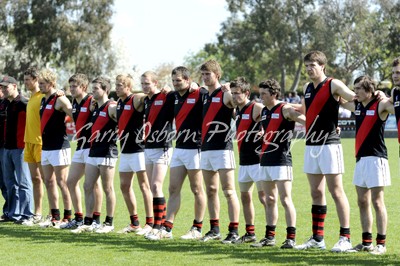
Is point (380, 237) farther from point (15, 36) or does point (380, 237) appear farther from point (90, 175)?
point (15, 36)

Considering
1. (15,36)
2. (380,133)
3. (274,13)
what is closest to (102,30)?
(15,36)

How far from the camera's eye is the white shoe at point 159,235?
411 inches

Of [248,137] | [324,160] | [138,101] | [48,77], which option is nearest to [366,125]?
[324,160]

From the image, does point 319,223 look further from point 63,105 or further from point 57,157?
point 63,105

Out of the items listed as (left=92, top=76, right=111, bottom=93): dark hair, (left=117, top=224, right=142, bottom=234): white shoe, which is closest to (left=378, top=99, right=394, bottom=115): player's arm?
(left=117, top=224, right=142, bottom=234): white shoe

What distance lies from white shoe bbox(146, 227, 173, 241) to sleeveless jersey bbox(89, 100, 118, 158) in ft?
4.44

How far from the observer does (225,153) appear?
33.4 ft

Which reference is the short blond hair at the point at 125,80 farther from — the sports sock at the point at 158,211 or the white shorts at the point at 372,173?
the white shorts at the point at 372,173

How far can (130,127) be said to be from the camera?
36.2 feet


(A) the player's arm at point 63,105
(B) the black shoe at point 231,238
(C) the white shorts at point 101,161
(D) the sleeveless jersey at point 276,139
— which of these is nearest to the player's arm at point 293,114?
(D) the sleeveless jersey at point 276,139

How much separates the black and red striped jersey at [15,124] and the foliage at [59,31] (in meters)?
50.1

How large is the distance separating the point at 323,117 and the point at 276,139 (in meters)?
0.66

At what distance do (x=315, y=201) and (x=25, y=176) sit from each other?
5196mm

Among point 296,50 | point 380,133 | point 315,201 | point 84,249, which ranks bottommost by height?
point 84,249
